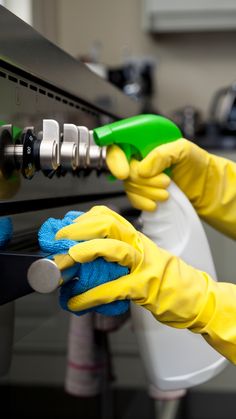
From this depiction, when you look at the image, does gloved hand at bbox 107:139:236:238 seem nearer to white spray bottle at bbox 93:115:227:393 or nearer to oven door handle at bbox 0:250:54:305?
white spray bottle at bbox 93:115:227:393

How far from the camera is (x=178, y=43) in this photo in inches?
111

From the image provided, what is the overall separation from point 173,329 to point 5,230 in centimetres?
34

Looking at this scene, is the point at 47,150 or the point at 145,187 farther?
the point at 145,187

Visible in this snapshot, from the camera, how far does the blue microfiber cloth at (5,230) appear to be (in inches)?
20.3

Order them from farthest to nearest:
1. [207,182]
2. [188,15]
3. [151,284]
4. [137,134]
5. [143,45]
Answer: [143,45]
[188,15]
[207,182]
[137,134]
[151,284]

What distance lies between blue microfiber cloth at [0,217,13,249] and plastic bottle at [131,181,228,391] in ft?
0.86

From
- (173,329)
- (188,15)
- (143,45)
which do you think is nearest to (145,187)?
(173,329)

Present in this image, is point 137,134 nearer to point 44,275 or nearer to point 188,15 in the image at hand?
point 44,275

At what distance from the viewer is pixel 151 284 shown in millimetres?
556

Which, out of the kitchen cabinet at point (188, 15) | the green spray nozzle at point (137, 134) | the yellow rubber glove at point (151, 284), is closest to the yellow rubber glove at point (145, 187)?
the green spray nozzle at point (137, 134)

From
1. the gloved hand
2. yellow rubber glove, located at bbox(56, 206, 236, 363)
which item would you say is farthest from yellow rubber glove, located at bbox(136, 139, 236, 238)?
yellow rubber glove, located at bbox(56, 206, 236, 363)

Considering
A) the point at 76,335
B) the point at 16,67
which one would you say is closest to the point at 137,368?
the point at 76,335

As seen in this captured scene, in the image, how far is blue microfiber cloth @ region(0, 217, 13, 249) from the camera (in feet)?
1.69

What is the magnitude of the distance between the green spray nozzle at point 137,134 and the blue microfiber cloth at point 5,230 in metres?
0.19
